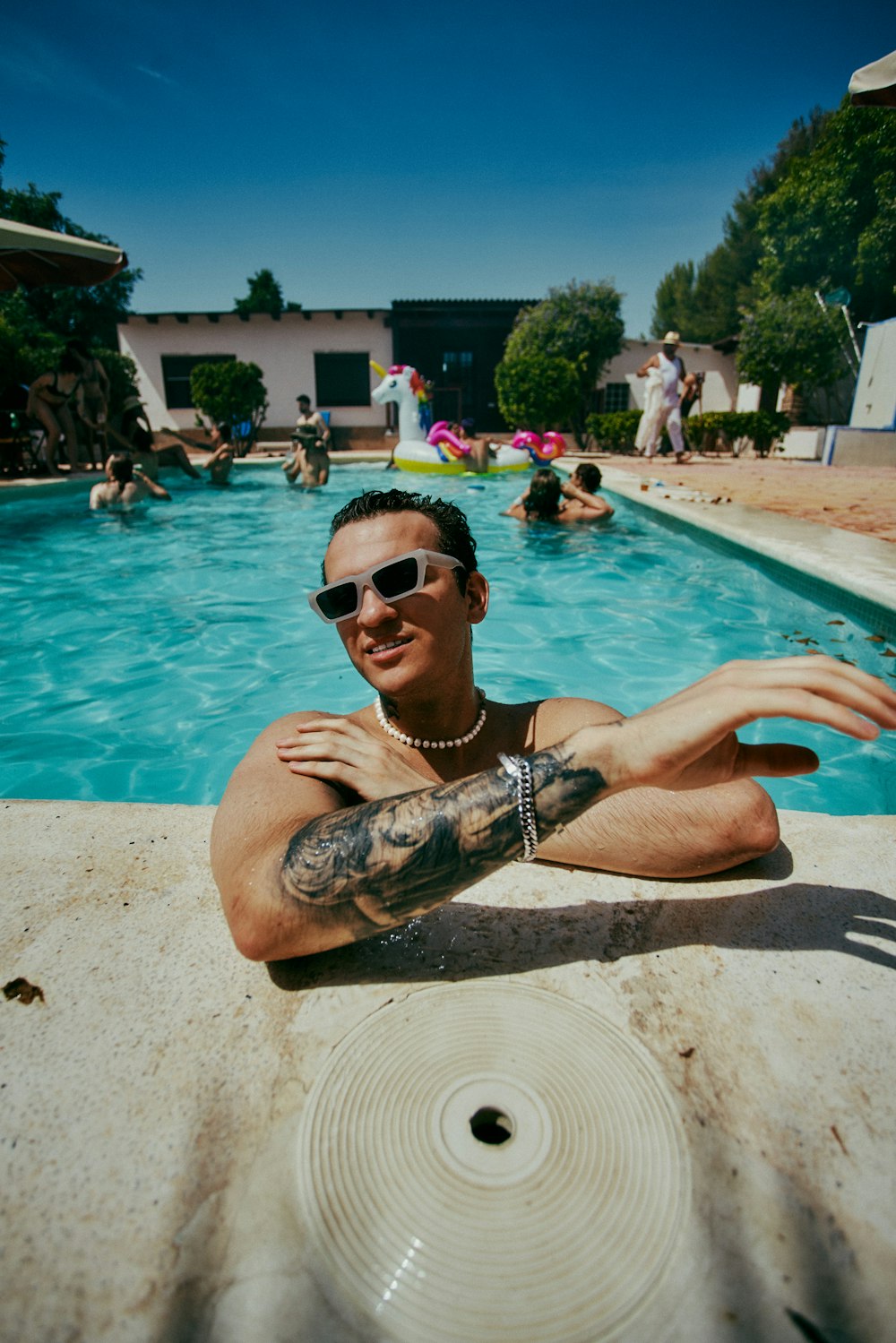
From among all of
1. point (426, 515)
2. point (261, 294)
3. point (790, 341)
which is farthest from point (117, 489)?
point (261, 294)

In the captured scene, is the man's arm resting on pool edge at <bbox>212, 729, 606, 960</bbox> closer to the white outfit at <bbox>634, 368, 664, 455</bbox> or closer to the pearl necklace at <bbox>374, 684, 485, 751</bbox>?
the pearl necklace at <bbox>374, 684, 485, 751</bbox>

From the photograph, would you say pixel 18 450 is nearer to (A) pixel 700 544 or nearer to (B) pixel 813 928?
(A) pixel 700 544

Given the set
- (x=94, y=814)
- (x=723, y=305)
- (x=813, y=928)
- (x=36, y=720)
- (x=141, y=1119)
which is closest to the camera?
(x=141, y=1119)

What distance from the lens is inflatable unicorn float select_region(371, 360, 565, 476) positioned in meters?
15.6

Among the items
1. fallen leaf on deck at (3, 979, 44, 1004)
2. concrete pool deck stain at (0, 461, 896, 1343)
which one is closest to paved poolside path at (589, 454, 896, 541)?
concrete pool deck stain at (0, 461, 896, 1343)

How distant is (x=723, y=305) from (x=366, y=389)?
36.1 m

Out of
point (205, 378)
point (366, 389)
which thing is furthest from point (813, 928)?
point (366, 389)

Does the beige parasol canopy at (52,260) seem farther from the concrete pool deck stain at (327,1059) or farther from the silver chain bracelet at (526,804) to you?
the silver chain bracelet at (526,804)

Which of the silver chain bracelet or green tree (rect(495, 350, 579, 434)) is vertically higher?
green tree (rect(495, 350, 579, 434))

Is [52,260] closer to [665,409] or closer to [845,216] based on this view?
[665,409]

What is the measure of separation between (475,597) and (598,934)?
36.1 inches

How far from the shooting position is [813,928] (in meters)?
1.55

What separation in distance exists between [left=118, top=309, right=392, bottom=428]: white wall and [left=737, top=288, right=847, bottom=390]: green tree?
1220 centimetres

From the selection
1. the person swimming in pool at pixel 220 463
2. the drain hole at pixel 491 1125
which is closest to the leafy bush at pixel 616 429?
the person swimming in pool at pixel 220 463
